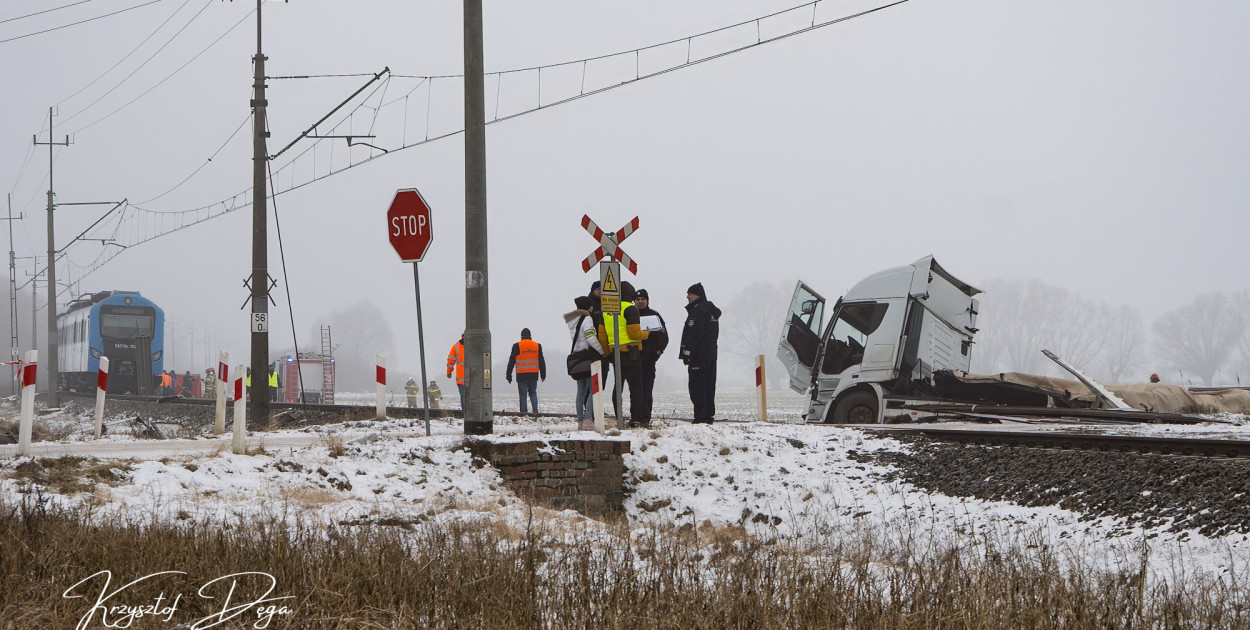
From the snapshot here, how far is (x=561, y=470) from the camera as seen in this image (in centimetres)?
992

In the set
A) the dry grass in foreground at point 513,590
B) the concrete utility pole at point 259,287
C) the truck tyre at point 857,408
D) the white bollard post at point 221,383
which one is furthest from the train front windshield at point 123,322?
the dry grass in foreground at point 513,590

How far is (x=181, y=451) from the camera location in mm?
9867

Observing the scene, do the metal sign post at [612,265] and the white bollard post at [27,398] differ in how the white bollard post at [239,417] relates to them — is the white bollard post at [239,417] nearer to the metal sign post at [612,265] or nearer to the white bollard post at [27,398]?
the white bollard post at [27,398]

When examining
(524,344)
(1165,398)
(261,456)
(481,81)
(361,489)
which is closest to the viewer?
(361,489)

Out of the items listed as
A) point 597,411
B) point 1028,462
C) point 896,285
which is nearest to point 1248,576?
point 1028,462

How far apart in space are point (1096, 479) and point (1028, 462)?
1.16m

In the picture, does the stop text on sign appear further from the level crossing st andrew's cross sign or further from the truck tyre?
the truck tyre

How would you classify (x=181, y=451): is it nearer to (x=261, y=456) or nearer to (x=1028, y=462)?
(x=261, y=456)

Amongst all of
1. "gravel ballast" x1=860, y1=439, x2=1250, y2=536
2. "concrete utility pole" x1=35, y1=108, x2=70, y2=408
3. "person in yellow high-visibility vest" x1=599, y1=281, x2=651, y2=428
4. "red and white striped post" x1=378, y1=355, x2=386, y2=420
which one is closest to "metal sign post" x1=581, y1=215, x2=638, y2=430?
"person in yellow high-visibility vest" x1=599, y1=281, x2=651, y2=428

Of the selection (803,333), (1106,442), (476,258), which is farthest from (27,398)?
(803,333)

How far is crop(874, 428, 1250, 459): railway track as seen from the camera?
32.0 ft

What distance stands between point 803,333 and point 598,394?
22.0ft

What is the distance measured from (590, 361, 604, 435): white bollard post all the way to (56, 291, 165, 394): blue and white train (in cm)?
2707

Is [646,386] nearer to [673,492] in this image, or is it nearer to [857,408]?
[673,492]
